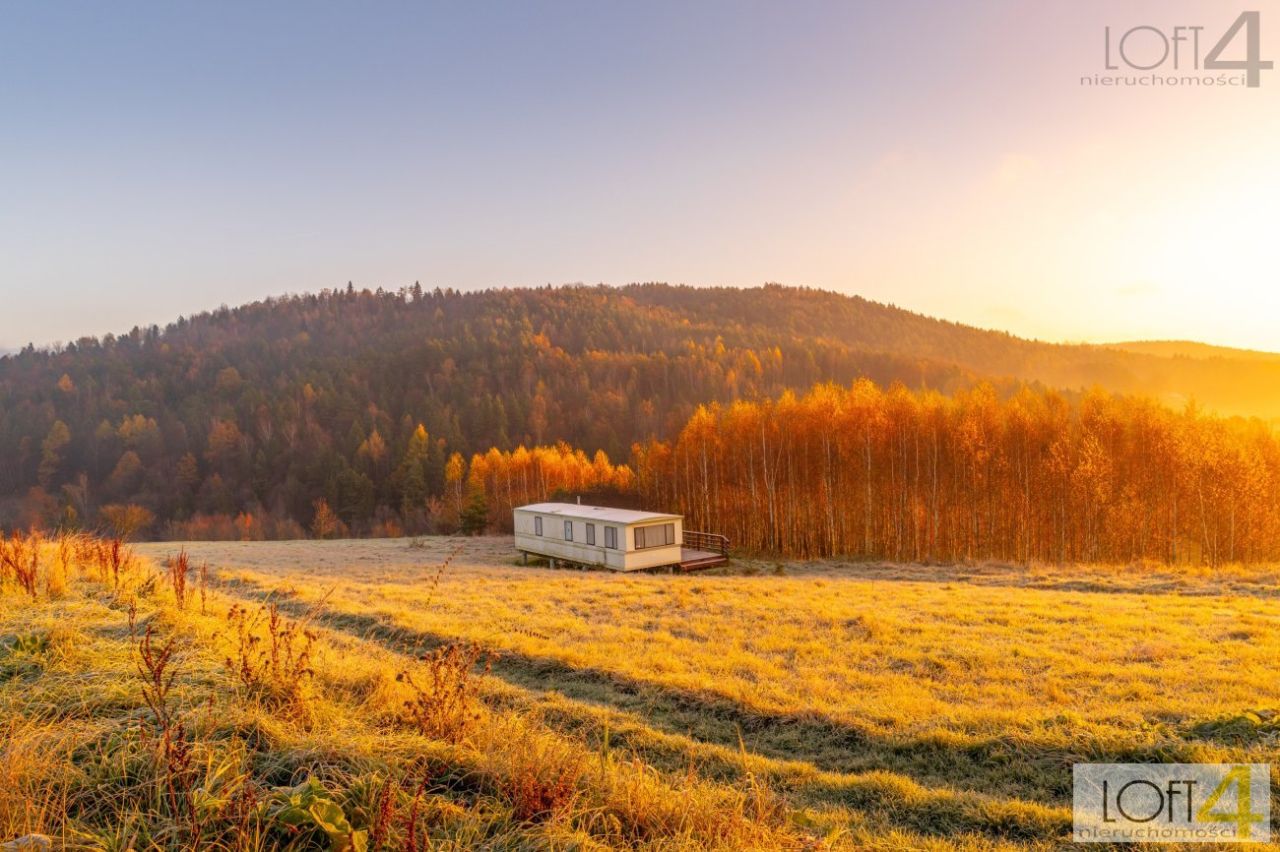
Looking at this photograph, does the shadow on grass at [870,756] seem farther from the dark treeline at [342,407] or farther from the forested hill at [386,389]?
the dark treeline at [342,407]

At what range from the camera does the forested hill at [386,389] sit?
7281 cm

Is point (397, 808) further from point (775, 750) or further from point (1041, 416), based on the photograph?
point (1041, 416)

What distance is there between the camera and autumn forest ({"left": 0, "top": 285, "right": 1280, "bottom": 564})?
2862 cm

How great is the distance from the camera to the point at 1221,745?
18.1 feet

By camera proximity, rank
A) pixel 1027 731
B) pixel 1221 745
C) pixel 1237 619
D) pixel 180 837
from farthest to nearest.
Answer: pixel 1237 619 → pixel 1027 731 → pixel 1221 745 → pixel 180 837

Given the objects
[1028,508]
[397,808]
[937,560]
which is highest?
[397,808]

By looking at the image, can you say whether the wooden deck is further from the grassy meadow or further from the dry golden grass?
the grassy meadow

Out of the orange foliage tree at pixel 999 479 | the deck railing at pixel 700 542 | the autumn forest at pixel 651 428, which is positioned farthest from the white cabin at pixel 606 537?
the autumn forest at pixel 651 428

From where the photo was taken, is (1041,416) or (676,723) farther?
(1041,416)

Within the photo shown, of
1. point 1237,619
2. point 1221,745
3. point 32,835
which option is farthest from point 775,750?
point 1237,619

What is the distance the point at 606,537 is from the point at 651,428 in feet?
163

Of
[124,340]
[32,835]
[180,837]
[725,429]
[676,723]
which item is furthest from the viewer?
[124,340]

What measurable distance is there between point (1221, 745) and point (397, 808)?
20.7ft

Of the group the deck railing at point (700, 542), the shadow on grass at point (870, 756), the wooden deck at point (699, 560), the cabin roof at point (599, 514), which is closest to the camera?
the shadow on grass at point (870, 756)
